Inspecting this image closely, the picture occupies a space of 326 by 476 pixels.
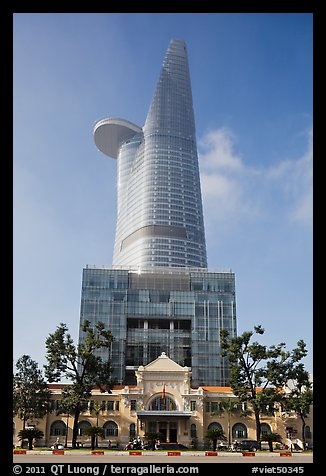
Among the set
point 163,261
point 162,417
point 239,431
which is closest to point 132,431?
point 162,417

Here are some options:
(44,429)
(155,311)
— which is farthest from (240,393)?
(155,311)

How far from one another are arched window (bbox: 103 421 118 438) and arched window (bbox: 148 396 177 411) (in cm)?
419

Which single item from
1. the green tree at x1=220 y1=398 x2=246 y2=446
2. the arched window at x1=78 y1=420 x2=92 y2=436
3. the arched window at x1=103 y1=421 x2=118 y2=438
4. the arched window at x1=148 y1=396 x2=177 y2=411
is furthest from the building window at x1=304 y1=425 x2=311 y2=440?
the arched window at x1=78 y1=420 x2=92 y2=436

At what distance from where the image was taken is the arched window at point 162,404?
4997 centimetres

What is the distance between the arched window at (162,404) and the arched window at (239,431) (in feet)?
21.1

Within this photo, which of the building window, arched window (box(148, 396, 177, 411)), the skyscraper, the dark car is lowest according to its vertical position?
the building window

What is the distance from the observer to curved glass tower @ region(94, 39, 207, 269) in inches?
5438

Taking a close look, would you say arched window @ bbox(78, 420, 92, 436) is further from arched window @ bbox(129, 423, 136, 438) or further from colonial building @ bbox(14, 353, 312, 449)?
arched window @ bbox(129, 423, 136, 438)

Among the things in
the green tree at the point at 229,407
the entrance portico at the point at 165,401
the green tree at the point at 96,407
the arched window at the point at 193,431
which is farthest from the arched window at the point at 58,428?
the green tree at the point at 229,407

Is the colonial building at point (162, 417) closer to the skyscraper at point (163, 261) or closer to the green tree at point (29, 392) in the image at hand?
the green tree at point (29, 392)

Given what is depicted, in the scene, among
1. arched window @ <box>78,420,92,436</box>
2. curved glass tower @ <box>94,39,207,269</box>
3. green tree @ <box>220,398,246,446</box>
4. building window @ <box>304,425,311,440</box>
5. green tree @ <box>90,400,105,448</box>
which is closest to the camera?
green tree @ <box>220,398,246,446</box>

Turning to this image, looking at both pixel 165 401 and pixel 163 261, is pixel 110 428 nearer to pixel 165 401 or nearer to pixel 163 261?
pixel 165 401
